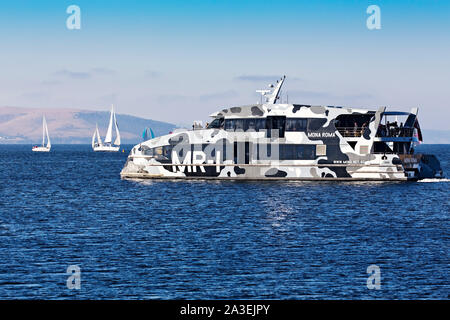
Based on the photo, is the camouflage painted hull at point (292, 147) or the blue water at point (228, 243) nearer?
the blue water at point (228, 243)

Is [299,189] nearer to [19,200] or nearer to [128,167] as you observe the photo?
[128,167]

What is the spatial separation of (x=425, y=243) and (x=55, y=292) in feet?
57.3

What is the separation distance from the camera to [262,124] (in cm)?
5728

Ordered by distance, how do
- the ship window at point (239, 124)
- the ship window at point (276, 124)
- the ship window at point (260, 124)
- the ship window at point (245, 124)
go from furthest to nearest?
1. the ship window at point (239, 124)
2. the ship window at point (245, 124)
3. the ship window at point (260, 124)
4. the ship window at point (276, 124)

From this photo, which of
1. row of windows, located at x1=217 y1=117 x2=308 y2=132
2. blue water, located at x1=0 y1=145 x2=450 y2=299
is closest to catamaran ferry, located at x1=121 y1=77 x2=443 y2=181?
row of windows, located at x1=217 y1=117 x2=308 y2=132

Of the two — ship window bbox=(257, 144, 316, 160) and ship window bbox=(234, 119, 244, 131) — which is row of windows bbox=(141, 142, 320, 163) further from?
ship window bbox=(234, 119, 244, 131)

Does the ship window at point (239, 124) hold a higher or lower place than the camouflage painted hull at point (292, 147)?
higher

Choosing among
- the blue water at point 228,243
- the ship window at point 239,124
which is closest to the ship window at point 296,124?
the ship window at point 239,124

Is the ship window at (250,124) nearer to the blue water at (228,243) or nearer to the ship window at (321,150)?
the ship window at (321,150)

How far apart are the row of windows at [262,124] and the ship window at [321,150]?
2.08 metres

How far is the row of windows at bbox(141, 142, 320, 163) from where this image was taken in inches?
2232

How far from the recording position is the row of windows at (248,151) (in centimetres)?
5669

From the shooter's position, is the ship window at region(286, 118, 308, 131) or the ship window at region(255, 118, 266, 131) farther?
the ship window at region(255, 118, 266, 131)
